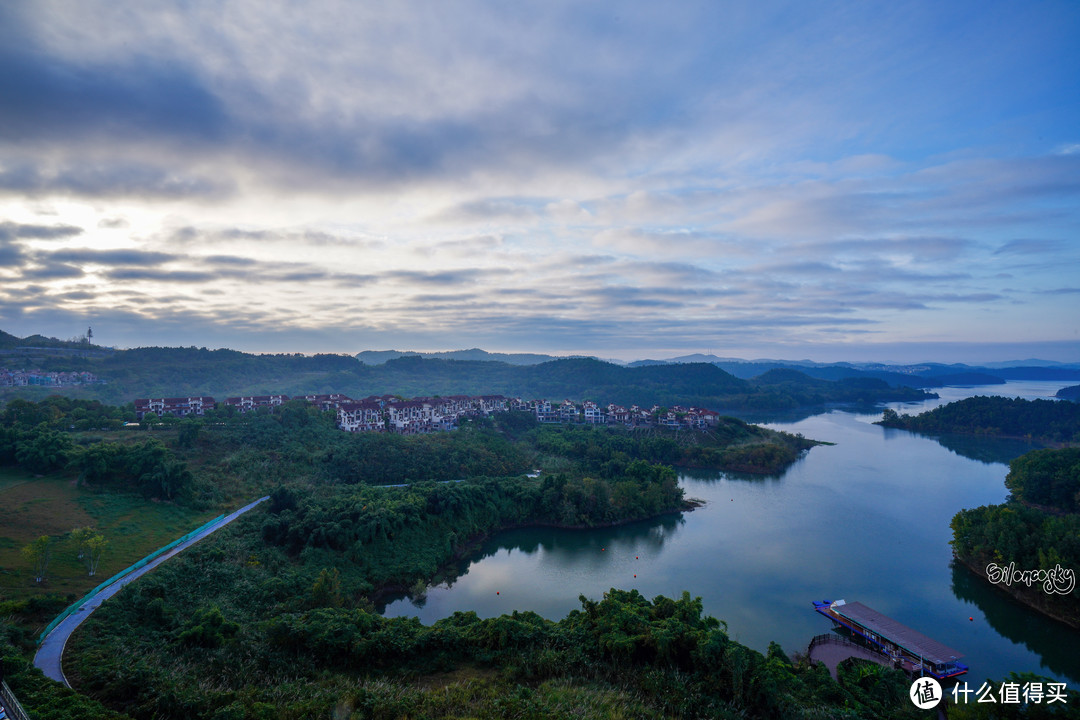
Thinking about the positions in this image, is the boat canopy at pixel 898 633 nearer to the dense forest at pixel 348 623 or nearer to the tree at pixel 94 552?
the dense forest at pixel 348 623

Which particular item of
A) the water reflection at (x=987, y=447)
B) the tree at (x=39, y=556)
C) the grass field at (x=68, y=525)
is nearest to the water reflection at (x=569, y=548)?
the grass field at (x=68, y=525)

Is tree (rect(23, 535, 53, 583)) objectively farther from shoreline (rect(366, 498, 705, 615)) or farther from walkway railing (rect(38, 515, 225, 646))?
shoreline (rect(366, 498, 705, 615))

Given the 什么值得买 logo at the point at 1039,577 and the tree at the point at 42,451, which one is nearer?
the 什么值得买 logo at the point at 1039,577

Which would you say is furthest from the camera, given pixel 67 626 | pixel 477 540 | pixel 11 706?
pixel 477 540

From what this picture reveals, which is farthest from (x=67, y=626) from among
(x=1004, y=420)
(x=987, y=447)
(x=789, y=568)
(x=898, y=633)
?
(x=1004, y=420)

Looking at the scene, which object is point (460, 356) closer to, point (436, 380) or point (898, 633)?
point (436, 380)

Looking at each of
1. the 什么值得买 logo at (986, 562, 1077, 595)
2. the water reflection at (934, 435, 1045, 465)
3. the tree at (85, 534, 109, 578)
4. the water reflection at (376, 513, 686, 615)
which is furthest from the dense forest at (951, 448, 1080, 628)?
the water reflection at (934, 435, 1045, 465)
